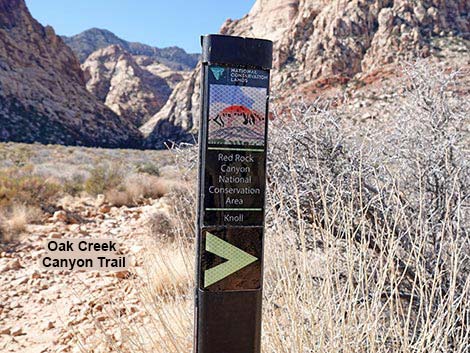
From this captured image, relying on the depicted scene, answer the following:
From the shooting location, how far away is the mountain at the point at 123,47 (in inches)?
3415

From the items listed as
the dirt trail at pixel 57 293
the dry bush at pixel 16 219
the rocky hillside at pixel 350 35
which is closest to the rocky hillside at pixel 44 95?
the rocky hillside at pixel 350 35

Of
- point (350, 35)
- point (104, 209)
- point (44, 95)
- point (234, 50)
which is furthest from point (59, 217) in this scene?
point (350, 35)

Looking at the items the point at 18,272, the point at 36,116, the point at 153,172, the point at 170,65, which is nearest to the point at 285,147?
the point at 18,272

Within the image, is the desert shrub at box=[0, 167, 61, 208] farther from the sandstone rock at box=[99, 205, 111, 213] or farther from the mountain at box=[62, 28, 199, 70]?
the mountain at box=[62, 28, 199, 70]

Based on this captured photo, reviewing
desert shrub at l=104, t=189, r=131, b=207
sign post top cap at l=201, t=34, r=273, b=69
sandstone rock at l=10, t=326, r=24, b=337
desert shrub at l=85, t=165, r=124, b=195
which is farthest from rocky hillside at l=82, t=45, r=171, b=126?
sign post top cap at l=201, t=34, r=273, b=69

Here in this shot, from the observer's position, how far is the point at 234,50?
1.55 m

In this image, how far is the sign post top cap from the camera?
1535mm

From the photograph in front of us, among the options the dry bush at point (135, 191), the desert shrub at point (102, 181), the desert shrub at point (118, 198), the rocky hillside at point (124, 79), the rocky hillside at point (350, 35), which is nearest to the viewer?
the desert shrub at point (118, 198)

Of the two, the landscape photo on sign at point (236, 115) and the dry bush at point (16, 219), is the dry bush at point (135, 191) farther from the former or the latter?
the landscape photo on sign at point (236, 115)

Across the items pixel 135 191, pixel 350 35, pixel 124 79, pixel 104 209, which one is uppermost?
pixel 350 35

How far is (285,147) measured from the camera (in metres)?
3.04

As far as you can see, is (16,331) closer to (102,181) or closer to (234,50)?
(234,50)

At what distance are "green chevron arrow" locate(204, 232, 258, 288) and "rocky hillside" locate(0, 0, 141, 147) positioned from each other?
119 feet

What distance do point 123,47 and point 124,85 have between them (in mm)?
37245
